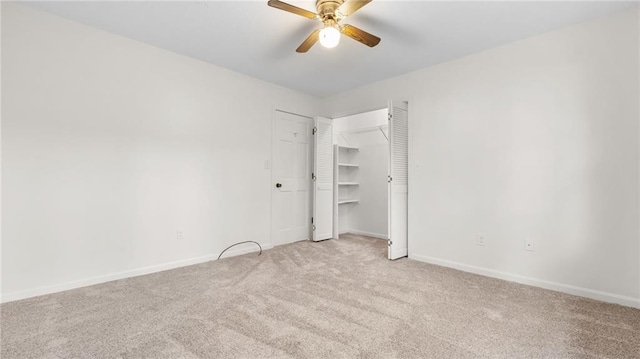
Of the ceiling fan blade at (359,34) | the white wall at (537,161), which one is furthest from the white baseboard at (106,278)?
the ceiling fan blade at (359,34)

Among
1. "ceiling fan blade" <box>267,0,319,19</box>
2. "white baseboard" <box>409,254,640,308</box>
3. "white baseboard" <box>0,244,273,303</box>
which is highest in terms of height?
"ceiling fan blade" <box>267,0,319,19</box>

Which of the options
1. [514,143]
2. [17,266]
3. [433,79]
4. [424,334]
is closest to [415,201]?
[514,143]

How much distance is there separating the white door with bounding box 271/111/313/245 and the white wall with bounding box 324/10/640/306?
5.72 ft

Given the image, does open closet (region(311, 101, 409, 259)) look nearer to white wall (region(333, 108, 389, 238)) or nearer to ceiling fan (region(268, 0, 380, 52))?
white wall (region(333, 108, 389, 238))

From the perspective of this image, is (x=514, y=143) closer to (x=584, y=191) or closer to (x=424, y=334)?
(x=584, y=191)

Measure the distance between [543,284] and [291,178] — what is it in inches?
128

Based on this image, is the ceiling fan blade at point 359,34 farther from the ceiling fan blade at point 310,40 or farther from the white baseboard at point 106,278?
the white baseboard at point 106,278

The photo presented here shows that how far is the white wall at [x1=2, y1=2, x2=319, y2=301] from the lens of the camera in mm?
2303

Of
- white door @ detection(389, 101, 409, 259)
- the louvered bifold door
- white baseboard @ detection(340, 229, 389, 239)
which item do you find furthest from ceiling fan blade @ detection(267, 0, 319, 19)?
white baseboard @ detection(340, 229, 389, 239)

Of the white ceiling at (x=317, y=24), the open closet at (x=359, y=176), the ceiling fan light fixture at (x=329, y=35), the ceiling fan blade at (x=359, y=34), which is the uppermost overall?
the white ceiling at (x=317, y=24)

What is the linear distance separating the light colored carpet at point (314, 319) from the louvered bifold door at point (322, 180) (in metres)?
1.69

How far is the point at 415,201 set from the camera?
3588 mm

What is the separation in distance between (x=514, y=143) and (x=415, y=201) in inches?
48.6

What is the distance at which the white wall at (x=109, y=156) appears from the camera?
230cm
